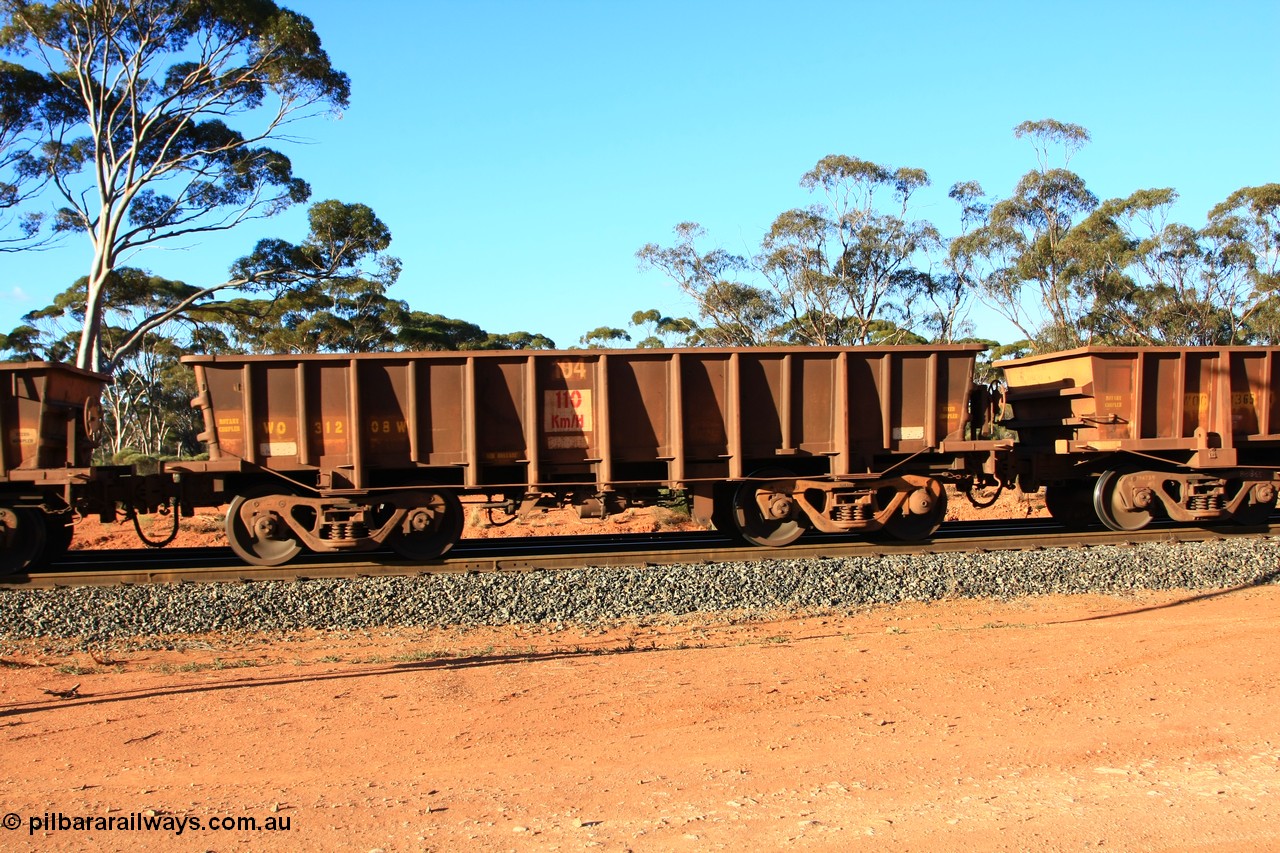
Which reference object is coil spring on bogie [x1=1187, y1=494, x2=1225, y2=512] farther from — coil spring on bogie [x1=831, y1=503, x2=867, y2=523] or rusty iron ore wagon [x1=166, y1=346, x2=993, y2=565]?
coil spring on bogie [x1=831, y1=503, x2=867, y2=523]

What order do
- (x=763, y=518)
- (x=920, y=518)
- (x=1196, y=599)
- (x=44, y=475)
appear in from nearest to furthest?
(x=1196, y=599), (x=44, y=475), (x=763, y=518), (x=920, y=518)

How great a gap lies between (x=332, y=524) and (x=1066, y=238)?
35.7m

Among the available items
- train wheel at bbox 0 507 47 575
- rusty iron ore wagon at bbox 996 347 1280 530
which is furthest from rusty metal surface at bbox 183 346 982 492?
train wheel at bbox 0 507 47 575

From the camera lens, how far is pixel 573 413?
11.1 meters

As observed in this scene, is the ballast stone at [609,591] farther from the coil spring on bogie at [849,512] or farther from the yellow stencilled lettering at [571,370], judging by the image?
the yellow stencilled lettering at [571,370]

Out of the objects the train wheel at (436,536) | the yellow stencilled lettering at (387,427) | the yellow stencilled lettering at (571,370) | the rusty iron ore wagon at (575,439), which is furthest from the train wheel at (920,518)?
the yellow stencilled lettering at (387,427)

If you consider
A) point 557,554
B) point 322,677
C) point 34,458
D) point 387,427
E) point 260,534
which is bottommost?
point 322,677

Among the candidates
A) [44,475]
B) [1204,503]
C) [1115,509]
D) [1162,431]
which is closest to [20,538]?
[44,475]

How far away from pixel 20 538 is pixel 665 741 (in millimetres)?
8742

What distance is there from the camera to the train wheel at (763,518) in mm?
11414

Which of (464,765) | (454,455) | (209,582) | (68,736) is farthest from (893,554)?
(68,736)

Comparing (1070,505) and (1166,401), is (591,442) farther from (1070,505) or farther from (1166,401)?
(1166,401)

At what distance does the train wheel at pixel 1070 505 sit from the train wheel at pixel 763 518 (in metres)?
4.34

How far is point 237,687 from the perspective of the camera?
6.86m
